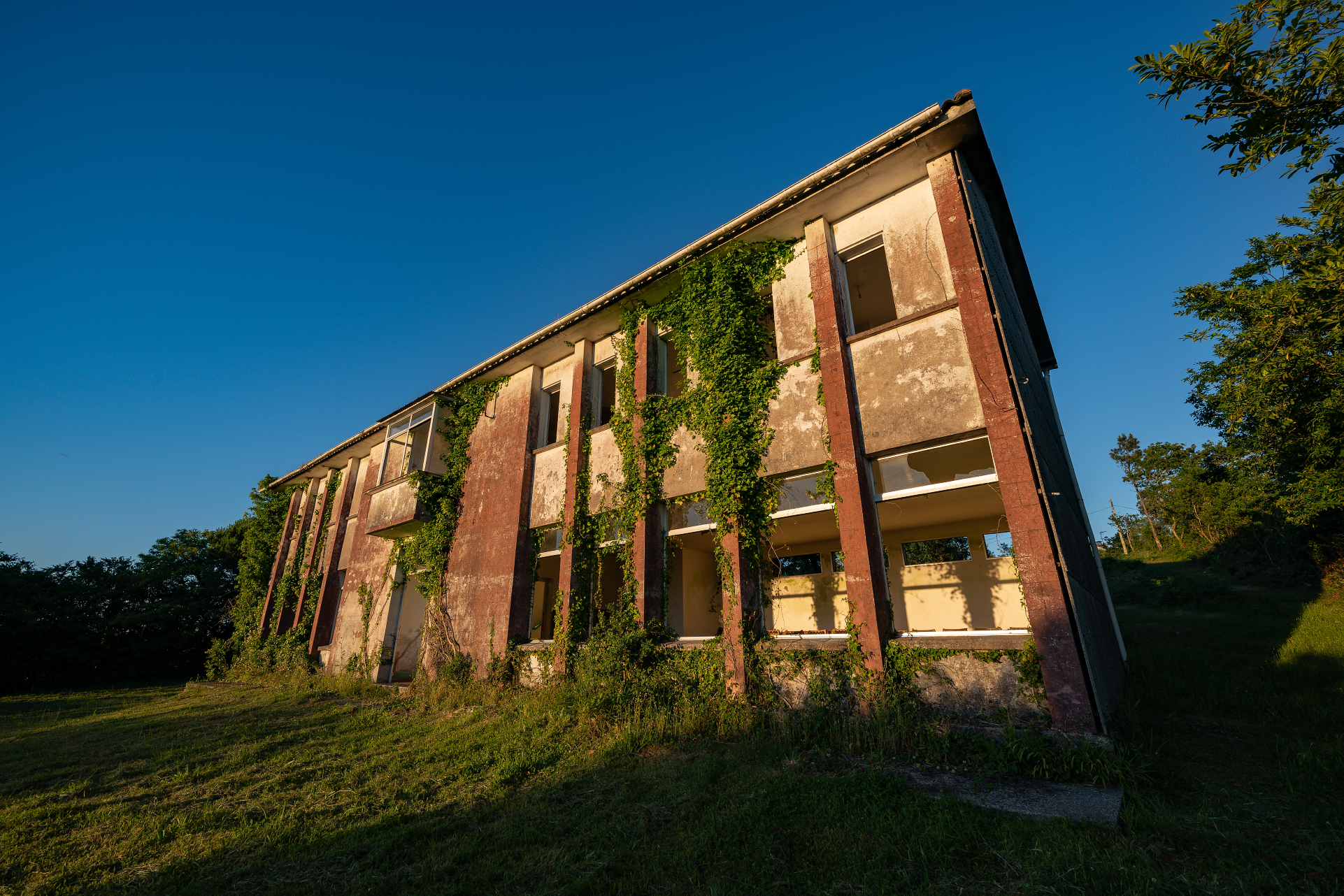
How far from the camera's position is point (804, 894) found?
3.38m

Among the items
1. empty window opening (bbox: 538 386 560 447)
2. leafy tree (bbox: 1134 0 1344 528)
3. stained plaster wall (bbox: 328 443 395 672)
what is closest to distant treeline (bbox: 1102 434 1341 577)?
leafy tree (bbox: 1134 0 1344 528)

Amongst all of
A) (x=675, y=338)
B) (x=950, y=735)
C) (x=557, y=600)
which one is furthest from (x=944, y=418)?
(x=557, y=600)

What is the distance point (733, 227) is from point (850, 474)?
4956mm

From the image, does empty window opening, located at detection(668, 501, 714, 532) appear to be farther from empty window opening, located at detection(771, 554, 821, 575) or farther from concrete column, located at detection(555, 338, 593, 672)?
empty window opening, located at detection(771, 554, 821, 575)

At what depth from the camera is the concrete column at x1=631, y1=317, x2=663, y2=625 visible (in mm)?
9109

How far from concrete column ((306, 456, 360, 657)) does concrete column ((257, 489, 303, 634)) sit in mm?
2813

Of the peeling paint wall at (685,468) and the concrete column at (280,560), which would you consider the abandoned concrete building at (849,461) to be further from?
the concrete column at (280,560)

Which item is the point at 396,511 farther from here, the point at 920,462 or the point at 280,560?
the point at 920,462

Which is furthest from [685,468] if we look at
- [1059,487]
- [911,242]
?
[1059,487]

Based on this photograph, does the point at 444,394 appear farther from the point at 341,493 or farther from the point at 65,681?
the point at 65,681

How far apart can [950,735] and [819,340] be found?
5473 mm

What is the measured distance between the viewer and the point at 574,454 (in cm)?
1123

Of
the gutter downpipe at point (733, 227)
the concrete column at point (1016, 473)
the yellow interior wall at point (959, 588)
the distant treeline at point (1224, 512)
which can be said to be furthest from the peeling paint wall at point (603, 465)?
the distant treeline at point (1224, 512)

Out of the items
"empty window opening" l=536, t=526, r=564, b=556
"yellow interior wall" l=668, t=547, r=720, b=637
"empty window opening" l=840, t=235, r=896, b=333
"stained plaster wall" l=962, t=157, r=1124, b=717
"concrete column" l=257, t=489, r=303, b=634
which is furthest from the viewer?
"concrete column" l=257, t=489, r=303, b=634
